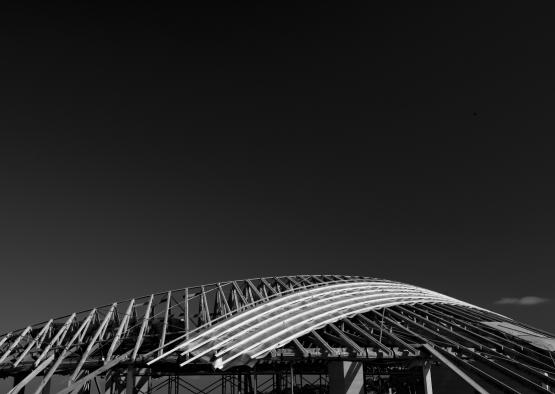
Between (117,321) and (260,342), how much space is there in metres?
14.1

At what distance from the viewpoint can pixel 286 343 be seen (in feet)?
73.9

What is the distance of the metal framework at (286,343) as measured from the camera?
2186 centimetres

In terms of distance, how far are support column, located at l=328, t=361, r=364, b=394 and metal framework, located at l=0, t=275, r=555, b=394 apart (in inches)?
15.8

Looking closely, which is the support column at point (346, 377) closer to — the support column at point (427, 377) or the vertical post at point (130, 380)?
the support column at point (427, 377)

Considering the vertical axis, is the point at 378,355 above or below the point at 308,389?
above

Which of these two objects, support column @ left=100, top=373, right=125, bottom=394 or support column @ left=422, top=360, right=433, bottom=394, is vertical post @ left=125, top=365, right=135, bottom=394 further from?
support column @ left=422, top=360, right=433, bottom=394

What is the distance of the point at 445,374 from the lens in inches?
1064

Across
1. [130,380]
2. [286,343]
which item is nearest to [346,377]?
[286,343]

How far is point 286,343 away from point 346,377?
3.59m

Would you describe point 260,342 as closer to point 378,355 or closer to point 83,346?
point 378,355

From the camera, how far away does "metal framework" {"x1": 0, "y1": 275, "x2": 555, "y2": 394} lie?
21859 mm

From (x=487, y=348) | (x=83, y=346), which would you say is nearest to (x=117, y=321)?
(x=83, y=346)

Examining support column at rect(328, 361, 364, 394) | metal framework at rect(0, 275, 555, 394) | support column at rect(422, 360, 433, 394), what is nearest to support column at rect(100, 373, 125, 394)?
metal framework at rect(0, 275, 555, 394)

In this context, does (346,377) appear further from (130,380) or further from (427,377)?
(130,380)
